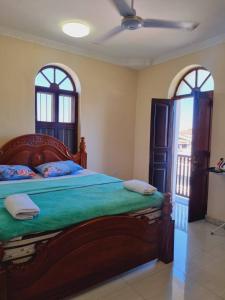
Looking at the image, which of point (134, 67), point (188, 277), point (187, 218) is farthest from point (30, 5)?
point (187, 218)

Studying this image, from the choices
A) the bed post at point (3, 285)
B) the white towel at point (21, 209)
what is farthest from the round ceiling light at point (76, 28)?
the bed post at point (3, 285)

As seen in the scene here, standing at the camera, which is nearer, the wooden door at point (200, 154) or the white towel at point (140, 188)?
the white towel at point (140, 188)

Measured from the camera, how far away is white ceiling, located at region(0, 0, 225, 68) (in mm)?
2725

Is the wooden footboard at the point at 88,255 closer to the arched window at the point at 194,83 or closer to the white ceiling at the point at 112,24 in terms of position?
the white ceiling at the point at 112,24

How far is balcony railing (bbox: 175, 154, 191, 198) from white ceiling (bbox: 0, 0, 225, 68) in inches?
93.9

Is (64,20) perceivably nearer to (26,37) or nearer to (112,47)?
(26,37)

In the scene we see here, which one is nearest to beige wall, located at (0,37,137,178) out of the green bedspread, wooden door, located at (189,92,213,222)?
the green bedspread

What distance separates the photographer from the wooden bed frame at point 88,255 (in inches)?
65.6

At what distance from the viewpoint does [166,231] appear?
2.45m

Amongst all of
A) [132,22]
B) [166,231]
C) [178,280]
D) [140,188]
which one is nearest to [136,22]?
[132,22]

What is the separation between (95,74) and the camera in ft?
14.8

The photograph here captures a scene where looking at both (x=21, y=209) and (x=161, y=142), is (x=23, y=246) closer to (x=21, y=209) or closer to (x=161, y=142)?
(x=21, y=209)

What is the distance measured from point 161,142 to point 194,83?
3.95 ft

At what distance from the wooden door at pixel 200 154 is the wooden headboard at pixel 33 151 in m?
2.06
